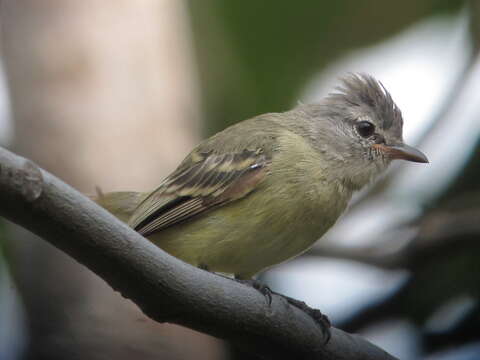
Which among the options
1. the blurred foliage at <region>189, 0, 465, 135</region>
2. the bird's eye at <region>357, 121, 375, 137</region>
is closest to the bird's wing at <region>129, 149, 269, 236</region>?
the bird's eye at <region>357, 121, 375, 137</region>

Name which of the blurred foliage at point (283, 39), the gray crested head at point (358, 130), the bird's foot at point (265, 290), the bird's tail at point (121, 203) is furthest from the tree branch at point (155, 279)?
the blurred foliage at point (283, 39)

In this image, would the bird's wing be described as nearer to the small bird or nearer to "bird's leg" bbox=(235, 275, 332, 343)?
the small bird

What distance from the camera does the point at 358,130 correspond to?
5031 mm

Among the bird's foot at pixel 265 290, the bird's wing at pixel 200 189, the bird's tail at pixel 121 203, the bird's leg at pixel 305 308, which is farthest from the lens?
the bird's tail at pixel 121 203

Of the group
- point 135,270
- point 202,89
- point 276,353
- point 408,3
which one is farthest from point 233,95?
point 135,270

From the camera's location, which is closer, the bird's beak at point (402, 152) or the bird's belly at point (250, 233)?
the bird's belly at point (250, 233)

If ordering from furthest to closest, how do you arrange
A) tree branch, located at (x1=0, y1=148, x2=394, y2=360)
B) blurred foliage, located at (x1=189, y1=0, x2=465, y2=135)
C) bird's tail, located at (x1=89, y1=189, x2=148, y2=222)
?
blurred foliage, located at (x1=189, y1=0, x2=465, y2=135) → bird's tail, located at (x1=89, y1=189, x2=148, y2=222) → tree branch, located at (x1=0, y1=148, x2=394, y2=360)

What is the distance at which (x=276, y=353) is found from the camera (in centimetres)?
328

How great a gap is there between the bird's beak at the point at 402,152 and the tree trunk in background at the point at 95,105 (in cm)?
170

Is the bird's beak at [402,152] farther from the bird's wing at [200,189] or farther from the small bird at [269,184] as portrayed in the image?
the bird's wing at [200,189]

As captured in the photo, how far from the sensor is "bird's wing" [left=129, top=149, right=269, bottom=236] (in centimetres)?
430

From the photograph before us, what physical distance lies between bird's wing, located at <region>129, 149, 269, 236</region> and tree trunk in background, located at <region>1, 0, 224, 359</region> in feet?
3.20

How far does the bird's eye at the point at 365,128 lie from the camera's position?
16.5 ft

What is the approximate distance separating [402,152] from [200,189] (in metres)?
1.28
